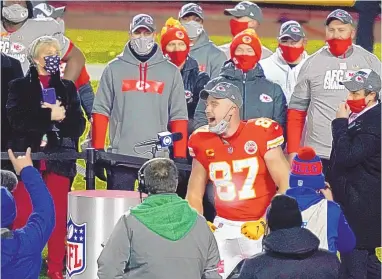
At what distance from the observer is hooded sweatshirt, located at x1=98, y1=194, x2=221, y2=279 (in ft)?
20.7

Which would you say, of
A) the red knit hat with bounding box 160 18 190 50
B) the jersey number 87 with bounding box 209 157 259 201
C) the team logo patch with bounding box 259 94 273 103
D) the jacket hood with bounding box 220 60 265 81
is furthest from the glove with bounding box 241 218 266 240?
the red knit hat with bounding box 160 18 190 50

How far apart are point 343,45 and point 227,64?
864mm

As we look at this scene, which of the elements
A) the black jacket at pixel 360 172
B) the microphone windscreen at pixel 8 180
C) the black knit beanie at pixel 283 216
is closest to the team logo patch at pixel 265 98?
the black jacket at pixel 360 172

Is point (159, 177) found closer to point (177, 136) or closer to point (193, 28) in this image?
point (177, 136)

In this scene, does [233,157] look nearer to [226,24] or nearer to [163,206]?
[163,206]

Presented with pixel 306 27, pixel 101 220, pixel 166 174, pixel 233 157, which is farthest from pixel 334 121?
pixel 306 27

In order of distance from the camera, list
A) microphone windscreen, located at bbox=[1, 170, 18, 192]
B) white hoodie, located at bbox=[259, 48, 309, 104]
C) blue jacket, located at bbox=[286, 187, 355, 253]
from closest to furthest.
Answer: blue jacket, located at bbox=[286, 187, 355, 253]
microphone windscreen, located at bbox=[1, 170, 18, 192]
white hoodie, located at bbox=[259, 48, 309, 104]

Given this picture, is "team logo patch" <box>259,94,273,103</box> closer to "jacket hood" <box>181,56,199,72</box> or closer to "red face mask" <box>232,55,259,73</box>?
"red face mask" <box>232,55,259,73</box>

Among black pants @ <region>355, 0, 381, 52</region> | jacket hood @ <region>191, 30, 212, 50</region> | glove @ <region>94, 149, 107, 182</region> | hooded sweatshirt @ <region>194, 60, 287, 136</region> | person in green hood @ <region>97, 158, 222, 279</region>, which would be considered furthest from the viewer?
black pants @ <region>355, 0, 381, 52</region>

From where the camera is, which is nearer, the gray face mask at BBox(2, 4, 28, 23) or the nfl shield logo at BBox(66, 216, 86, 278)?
the nfl shield logo at BBox(66, 216, 86, 278)

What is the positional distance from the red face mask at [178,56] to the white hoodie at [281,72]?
80 cm

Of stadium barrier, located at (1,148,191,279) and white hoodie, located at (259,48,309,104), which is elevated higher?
white hoodie, located at (259,48,309,104)

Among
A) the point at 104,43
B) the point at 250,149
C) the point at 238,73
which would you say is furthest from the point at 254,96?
the point at 104,43

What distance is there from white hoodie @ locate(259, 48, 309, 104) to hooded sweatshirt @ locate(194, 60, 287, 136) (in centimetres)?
81
